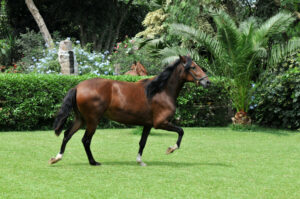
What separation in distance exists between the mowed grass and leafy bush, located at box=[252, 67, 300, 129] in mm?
2198

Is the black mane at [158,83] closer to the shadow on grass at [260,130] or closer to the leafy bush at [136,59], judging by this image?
the shadow on grass at [260,130]

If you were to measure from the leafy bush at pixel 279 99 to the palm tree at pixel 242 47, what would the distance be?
1.87 ft

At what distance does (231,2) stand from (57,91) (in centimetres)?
1115

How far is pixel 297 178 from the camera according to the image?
6.67m

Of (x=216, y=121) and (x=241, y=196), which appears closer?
(x=241, y=196)

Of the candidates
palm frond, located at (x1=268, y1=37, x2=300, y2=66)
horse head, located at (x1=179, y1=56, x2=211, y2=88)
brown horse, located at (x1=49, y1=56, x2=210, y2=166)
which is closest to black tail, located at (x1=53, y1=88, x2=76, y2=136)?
brown horse, located at (x1=49, y1=56, x2=210, y2=166)

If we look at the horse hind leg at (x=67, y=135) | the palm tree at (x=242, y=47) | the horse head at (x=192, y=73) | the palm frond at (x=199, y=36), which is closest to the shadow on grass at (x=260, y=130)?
the palm tree at (x=242, y=47)

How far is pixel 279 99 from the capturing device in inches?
544

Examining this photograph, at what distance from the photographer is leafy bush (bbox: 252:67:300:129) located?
1340 centimetres

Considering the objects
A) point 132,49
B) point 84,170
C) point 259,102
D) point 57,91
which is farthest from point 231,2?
point 84,170

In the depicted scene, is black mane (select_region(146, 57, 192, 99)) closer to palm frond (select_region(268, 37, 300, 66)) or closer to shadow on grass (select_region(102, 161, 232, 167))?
shadow on grass (select_region(102, 161, 232, 167))

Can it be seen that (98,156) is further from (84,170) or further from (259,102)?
(259,102)

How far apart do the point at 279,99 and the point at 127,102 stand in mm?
7979

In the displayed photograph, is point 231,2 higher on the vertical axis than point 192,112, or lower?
higher
